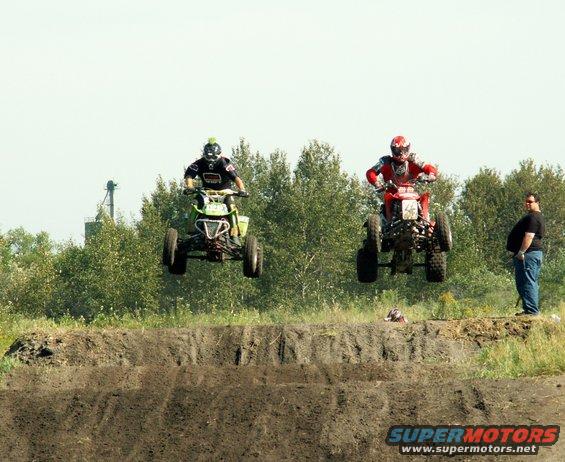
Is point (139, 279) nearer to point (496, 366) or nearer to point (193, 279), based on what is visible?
point (193, 279)

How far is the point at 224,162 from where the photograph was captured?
2320 centimetres

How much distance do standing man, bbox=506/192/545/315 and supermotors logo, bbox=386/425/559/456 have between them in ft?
19.9

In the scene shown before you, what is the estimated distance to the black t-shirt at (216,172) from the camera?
75.9ft

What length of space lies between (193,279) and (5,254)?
45557 millimetres

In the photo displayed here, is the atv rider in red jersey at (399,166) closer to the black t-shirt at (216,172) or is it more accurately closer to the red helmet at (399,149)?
the red helmet at (399,149)

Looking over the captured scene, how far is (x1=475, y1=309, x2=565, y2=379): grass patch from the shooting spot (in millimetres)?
16938

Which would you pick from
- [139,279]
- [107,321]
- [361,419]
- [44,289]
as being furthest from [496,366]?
[44,289]

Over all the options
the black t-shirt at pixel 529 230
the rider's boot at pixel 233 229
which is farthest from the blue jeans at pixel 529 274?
the rider's boot at pixel 233 229

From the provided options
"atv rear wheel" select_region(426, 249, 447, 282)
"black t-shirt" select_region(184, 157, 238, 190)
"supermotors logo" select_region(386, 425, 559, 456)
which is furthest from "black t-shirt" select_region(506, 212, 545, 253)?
"supermotors logo" select_region(386, 425, 559, 456)

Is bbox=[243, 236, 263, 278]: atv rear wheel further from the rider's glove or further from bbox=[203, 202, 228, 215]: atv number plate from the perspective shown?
the rider's glove

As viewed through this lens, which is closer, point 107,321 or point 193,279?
point 107,321

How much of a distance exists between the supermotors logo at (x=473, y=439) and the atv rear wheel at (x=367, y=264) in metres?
8.70

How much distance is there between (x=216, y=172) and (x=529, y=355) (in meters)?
7.97

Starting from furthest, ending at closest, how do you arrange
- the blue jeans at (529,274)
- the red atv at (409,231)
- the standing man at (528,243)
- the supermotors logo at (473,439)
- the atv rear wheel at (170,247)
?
the atv rear wheel at (170,247), the red atv at (409,231), the blue jeans at (529,274), the standing man at (528,243), the supermotors logo at (473,439)
